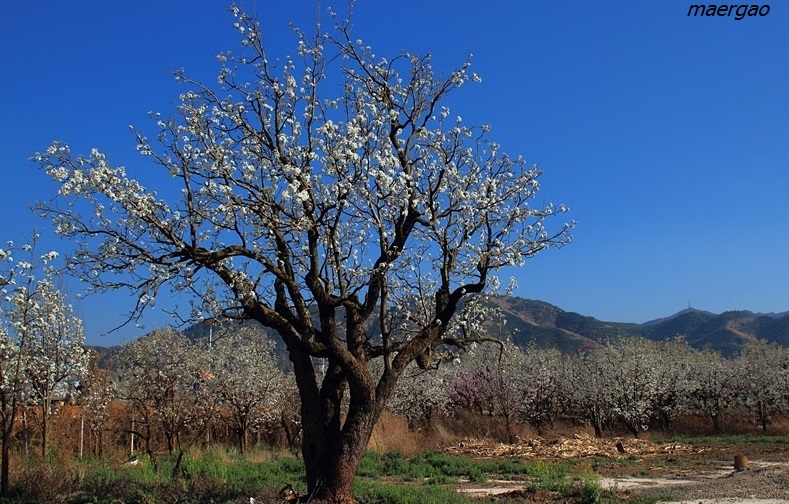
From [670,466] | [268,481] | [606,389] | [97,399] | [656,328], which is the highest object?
[656,328]

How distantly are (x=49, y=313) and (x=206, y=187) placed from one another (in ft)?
22.4

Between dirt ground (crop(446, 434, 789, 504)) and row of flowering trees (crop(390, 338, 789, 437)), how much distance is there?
5936 millimetres

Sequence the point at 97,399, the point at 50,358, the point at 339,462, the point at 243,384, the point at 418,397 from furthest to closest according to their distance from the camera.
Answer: the point at 418,397, the point at 243,384, the point at 97,399, the point at 50,358, the point at 339,462

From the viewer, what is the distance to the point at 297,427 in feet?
89.1

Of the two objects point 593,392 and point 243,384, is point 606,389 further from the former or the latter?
point 243,384

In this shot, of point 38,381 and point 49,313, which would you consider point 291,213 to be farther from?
point 38,381

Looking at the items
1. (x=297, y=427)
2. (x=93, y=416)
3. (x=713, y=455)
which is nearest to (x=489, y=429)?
(x=297, y=427)

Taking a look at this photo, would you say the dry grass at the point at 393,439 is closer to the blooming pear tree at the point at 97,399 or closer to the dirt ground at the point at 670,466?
the dirt ground at the point at 670,466

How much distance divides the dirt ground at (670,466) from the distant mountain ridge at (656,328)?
6192cm

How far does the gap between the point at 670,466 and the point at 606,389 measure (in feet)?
40.8

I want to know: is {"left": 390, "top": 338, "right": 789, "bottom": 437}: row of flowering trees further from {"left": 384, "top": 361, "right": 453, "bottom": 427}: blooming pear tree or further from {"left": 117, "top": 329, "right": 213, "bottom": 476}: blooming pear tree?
{"left": 117, "top": 329, "right": 213, "bottom": 476}: blooming pear tree

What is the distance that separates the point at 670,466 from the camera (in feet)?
62.3

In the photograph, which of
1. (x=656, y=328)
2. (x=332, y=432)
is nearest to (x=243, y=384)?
(x=332, y=432)

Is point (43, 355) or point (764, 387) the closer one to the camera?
point (43, 355)
